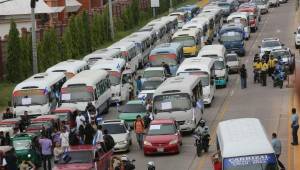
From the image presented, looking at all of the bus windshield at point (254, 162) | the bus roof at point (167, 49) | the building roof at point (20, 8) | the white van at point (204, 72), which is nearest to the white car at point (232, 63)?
the bus roof at point (167, 49)

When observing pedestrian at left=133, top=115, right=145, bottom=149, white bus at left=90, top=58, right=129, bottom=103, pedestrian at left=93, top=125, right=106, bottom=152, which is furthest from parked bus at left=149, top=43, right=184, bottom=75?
pedestrian at left=93, top=125, right=106, bottom=152

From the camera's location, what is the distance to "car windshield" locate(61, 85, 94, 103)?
143 ft

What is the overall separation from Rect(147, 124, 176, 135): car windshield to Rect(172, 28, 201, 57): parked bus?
29069mm

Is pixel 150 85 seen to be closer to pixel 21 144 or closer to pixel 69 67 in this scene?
pixel 69 67

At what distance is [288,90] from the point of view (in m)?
49.2

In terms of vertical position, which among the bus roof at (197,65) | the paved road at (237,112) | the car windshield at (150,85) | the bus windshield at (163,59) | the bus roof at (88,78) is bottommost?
the paved road at (237,112)

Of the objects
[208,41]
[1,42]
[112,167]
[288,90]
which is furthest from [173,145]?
[208,41]

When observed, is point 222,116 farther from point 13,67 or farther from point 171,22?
point 171,22

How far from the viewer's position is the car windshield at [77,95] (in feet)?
143

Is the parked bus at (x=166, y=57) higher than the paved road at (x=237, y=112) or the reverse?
higher

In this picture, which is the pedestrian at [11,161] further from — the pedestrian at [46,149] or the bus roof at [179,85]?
the bus roof at [179,85]

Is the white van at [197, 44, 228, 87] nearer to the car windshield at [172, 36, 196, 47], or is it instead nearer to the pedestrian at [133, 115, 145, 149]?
the car windshield at [172, 36, 196, 47]

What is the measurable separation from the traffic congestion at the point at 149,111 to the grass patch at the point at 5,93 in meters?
3.59

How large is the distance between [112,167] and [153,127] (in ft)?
20.4
